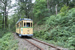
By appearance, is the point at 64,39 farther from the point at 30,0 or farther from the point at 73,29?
the point at 30,0

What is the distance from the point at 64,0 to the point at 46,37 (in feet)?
61.5

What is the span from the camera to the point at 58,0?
87.8ft

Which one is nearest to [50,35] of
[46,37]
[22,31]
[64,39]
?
[46,37]

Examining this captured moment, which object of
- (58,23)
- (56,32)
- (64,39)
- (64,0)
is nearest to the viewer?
(64,39)

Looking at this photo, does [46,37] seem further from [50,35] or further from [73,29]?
[73,29]

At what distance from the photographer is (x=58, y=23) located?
13.0m

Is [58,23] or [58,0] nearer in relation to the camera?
[58,23]

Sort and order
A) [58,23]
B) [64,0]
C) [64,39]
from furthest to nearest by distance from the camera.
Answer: [64,0], [58,23], [64,39]

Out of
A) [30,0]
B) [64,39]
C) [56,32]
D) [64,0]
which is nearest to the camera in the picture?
[64,39]

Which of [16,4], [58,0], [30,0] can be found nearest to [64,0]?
[58,0]

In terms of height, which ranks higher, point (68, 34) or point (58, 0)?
point (58, 0)

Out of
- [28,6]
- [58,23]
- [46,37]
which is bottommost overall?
[46,37]

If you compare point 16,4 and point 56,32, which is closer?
point 56,32

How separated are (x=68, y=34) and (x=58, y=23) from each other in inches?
134
